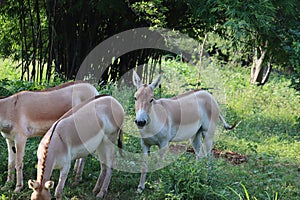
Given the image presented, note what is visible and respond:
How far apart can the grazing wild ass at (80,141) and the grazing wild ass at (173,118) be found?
0.35m

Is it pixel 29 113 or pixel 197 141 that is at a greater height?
pixel 29 113

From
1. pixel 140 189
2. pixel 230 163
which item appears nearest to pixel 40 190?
pixel 140 189

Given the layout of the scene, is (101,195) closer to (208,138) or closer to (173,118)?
(173,118)

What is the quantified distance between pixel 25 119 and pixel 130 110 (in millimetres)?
2921

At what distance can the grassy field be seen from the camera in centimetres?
505

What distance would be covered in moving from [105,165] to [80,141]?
0.67 metres

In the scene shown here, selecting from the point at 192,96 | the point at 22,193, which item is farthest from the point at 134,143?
the point at 22,193

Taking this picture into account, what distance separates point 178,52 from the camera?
12.6 metres

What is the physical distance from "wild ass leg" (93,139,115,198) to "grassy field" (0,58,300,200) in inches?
4.4

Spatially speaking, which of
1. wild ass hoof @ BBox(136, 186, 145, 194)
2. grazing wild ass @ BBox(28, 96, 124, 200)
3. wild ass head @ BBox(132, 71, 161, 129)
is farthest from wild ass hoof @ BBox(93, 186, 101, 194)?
wild ass head @ BBox(132, 71, 161, 129)

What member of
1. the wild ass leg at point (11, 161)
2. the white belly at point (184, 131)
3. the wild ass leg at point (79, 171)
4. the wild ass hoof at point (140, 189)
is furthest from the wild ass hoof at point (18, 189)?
the white belly at point (184, 131)

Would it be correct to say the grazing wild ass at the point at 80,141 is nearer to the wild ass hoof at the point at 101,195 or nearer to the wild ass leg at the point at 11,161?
the wild ass hoof at the point at 101,195

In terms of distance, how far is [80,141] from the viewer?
500cm

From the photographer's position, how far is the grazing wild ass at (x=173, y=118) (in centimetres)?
539
